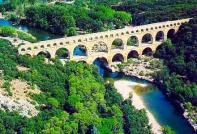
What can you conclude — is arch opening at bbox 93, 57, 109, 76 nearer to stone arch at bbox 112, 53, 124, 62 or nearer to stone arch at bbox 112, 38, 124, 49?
stone arch at bbox 112, 53, 124, 62

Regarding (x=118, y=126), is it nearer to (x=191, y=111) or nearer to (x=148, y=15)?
(x=191, y=111)

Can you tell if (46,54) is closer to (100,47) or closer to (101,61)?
(101,61)

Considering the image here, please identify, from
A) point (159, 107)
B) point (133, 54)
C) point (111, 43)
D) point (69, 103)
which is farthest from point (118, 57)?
point (69, 103)

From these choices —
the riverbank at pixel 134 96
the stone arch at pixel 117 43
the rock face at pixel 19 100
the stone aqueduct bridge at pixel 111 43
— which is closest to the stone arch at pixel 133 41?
the stone aqueduct bridge at pixel 111 43

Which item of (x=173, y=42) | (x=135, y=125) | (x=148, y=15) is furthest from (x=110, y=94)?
(x=148, y=15)

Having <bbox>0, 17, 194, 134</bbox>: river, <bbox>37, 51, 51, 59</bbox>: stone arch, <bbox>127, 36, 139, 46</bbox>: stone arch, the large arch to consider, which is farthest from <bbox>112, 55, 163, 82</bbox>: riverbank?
<bbox>37, 51, 51, 59</bbox>: stone arch
